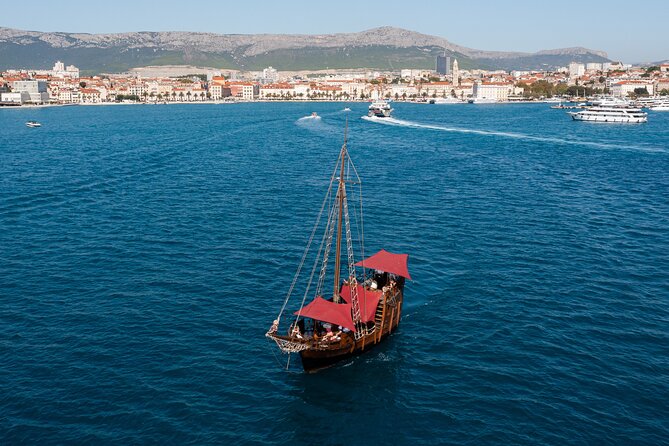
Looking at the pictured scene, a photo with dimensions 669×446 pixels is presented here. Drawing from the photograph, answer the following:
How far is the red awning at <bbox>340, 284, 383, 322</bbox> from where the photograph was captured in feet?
103

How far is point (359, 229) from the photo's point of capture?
174 feet

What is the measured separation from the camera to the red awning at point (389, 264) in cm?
3544

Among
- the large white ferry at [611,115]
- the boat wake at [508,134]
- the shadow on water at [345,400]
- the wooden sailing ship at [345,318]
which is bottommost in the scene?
the shadow on water at [345,400]

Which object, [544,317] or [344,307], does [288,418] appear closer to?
[344,307]

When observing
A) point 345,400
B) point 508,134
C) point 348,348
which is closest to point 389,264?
point 348,348

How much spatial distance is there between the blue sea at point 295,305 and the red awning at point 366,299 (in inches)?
82.8

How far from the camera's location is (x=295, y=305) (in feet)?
120

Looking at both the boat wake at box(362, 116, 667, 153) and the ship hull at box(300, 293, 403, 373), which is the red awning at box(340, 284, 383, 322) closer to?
the ship hull at box(300, 293, 403, 373)

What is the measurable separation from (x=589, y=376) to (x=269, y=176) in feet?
186

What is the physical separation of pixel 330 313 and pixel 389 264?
7.20 meters

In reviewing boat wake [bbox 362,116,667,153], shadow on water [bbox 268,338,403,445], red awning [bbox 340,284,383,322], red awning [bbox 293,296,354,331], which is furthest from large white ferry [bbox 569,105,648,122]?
red awning [bbox 293,296,354,331]

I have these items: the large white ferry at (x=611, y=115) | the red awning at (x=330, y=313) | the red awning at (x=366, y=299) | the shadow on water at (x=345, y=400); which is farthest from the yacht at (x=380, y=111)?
the shadow on water at (x=345, y=400)

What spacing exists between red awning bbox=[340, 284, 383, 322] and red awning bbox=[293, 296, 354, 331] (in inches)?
41.1

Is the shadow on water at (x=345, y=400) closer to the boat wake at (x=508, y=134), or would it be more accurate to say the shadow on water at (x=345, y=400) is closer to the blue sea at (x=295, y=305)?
Answer: the blue sea at (x=295, y=305)
